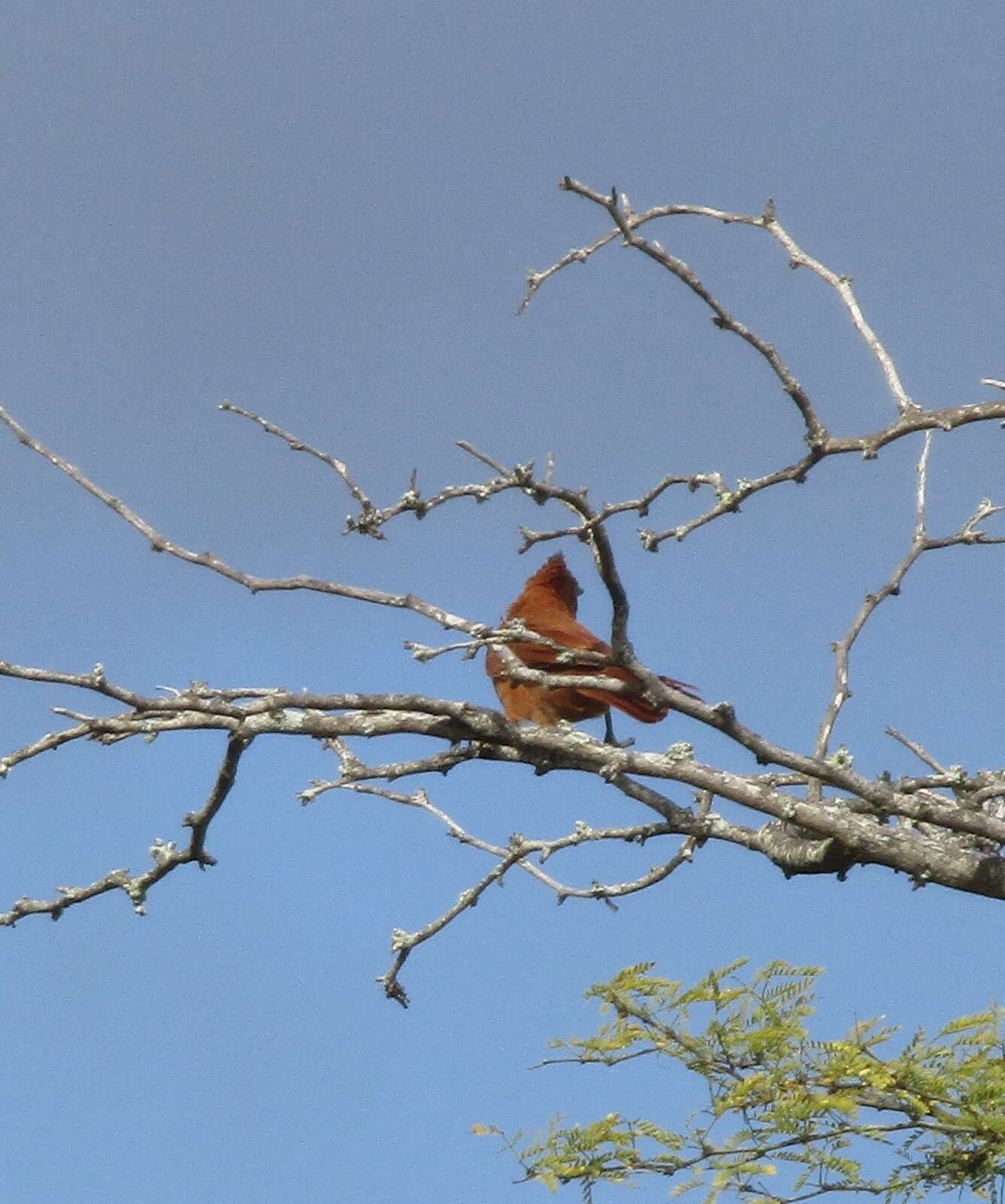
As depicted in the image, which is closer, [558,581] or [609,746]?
[609,746]

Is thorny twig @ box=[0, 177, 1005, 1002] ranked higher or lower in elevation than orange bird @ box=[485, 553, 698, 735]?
lower

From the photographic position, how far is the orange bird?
4.15 meters

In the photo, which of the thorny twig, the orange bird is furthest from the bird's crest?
the thorny twig

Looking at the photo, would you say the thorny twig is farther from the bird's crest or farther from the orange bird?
the bird's crest

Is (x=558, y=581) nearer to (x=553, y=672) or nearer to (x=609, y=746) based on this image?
(x=553, y=672)

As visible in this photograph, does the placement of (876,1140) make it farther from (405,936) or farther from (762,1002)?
(405,936)

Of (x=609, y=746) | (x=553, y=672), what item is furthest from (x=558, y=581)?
(x=609, y=746)

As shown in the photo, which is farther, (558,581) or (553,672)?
(558,581)

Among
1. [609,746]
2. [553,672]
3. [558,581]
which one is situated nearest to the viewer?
[609,746]

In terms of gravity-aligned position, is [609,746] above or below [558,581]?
below

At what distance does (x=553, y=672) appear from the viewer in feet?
16.4

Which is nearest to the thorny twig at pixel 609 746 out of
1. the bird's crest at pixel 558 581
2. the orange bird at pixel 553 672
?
the orange bird at pixel 553 672

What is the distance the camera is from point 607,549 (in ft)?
11.1

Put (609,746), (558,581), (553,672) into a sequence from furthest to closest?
(558,581) → (553,672) → (609,746)
